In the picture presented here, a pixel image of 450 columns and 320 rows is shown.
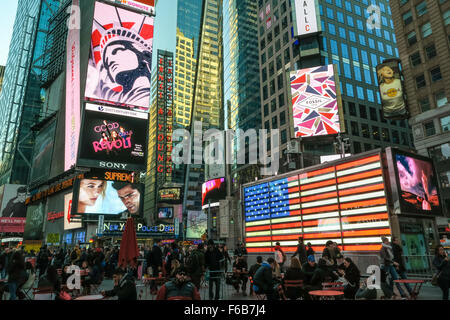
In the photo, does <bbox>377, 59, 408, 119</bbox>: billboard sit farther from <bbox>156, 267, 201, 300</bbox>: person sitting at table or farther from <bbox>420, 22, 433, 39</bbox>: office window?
<bbox>156, 267, 201, 300</bbox>: person sitting at table

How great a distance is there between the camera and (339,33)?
67.5 meters

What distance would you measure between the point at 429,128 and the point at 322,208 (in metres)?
27.4

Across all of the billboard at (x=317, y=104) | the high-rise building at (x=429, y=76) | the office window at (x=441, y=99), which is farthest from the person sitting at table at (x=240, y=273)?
the office window at (x=441, y=99)

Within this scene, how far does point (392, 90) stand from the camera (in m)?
39.2

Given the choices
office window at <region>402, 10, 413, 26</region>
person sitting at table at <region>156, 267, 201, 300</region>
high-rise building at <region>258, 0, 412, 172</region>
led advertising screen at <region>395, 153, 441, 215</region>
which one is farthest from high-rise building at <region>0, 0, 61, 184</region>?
person sitting at table at <region>156, 267, 201, 300</region>

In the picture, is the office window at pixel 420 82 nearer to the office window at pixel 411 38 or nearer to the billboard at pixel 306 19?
the office window at pixel 411 38

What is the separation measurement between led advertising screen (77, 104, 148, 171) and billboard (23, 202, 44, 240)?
39.1 m

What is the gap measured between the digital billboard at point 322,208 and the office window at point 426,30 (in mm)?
33234

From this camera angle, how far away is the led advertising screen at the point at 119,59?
4634 centimetres

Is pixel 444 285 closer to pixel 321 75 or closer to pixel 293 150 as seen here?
pixel 293 150

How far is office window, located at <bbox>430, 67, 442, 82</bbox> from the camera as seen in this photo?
128 feet

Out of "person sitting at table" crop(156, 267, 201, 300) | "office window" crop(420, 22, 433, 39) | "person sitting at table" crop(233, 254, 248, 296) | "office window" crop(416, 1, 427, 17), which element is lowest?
"person sitting at table" crop(233, 254, 248, 296)

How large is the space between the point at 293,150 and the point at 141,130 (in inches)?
1032
